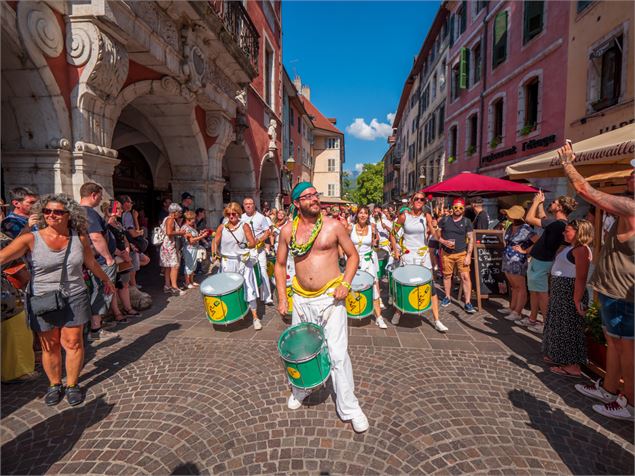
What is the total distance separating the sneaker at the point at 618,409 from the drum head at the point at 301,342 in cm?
259

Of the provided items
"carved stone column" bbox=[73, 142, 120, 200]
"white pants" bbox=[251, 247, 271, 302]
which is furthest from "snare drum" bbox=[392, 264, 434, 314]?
"carved stone column" bbox=[73, 142, 120, 200]

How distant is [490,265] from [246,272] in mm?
4725

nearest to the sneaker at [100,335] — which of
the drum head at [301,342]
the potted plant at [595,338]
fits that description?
the drum head at [301,342]

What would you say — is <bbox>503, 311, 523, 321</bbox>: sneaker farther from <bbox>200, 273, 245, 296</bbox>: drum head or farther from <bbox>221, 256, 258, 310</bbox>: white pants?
<bbox>200, 273, 245, 296</bbox>: drum head

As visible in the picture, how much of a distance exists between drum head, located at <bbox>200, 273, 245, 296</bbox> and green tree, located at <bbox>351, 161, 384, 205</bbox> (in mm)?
59534

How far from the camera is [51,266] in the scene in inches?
116

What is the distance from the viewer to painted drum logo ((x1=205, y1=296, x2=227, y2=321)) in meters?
4.53

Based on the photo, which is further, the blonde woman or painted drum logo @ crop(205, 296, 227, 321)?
painted drum logo @ crop(205, 296, 227, 321)

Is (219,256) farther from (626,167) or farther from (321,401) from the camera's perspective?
(626,167)

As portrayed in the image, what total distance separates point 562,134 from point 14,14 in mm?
13371

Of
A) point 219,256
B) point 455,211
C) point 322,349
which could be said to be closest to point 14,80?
point 219,256

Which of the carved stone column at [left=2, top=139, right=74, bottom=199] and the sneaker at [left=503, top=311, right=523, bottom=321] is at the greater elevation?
the carved stone column at [left=2, top=139, right=74, bottom=199]

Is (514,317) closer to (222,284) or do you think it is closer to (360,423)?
(360,423)

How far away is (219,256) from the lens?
5.46 metres
